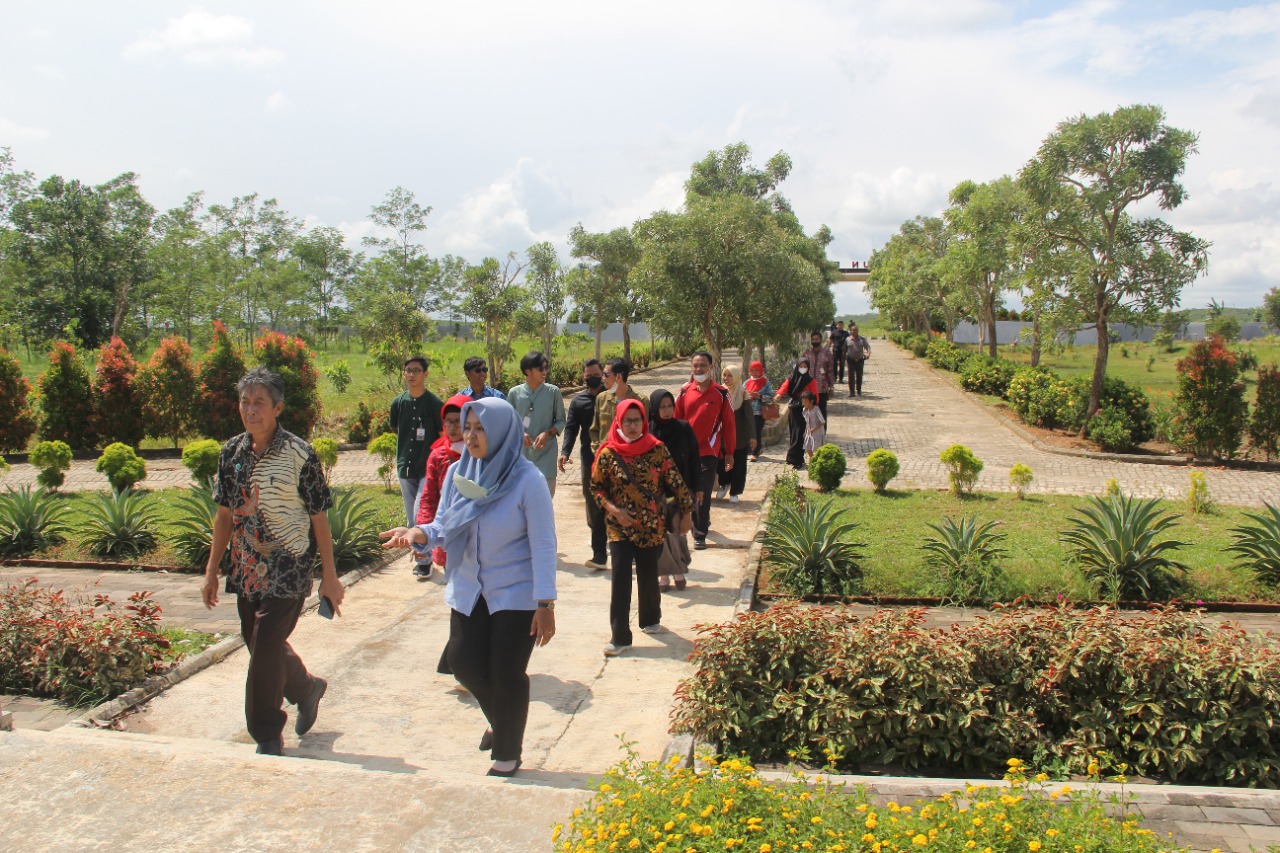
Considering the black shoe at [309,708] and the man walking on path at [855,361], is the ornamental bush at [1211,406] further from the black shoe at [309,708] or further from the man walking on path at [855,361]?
the black shoe at [309,708]

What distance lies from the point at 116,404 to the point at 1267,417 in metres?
18.4

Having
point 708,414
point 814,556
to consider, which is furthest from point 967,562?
point 708,414

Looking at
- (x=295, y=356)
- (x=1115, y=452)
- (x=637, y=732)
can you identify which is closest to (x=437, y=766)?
(x=637, y=732)

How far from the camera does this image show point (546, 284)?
30781 millimetres

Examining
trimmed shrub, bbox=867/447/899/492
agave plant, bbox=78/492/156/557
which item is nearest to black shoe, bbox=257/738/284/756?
agave plant, bbox=78/492/156/557

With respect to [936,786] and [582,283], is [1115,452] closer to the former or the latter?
[936,786]

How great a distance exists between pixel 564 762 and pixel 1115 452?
45.6ft

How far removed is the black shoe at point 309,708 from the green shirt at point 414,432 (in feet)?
10.3

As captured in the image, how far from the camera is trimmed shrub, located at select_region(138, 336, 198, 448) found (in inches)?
631

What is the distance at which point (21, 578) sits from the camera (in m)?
7.89

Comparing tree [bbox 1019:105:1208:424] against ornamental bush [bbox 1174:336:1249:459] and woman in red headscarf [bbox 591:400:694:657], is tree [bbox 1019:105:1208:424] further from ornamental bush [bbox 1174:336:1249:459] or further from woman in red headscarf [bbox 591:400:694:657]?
woman in red headscarf [bbox 591:400:694:657]

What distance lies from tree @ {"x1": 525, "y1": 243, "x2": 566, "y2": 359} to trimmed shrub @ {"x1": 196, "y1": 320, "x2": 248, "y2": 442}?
14.5m

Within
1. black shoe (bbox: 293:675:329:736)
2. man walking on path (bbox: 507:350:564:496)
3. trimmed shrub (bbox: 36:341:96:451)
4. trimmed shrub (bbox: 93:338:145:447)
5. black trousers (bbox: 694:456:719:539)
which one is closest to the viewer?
black shoe (bbox: 293:675:329:736)

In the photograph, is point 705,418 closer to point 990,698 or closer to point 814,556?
point 814,556
